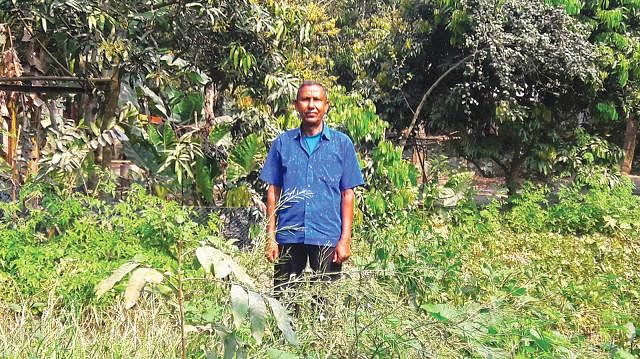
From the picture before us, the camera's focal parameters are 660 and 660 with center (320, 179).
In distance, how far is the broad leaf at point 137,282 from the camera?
54.9 inches

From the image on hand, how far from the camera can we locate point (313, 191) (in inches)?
116

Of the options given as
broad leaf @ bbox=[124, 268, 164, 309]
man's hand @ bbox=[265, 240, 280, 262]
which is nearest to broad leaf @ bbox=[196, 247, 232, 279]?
broad leaf @ bbox=[124, 268, 164, 309]

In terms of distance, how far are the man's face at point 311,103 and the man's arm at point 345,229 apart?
1.25ft

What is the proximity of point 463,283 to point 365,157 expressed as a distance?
10.6 ft

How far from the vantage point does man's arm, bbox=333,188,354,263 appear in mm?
3008

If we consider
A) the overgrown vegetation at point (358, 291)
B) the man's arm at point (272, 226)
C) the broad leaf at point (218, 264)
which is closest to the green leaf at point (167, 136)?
the overgrown vegetation at point (358, 291)

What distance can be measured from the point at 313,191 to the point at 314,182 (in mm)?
41

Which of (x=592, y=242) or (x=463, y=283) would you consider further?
(x=592, y=242)

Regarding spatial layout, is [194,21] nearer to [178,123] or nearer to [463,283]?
[178,123]

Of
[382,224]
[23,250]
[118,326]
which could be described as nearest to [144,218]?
[23,250]

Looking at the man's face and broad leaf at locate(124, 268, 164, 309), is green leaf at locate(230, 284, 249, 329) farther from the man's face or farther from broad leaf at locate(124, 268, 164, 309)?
the man's face

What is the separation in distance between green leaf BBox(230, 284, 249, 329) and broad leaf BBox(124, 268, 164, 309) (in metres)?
0.17

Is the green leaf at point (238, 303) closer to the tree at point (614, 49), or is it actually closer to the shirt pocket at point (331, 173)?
the shirt pocket at point (331, 173)

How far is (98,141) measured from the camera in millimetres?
4719
